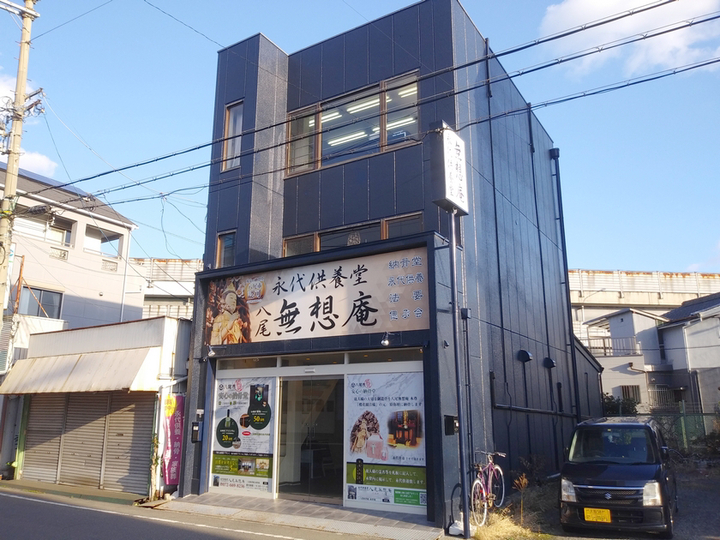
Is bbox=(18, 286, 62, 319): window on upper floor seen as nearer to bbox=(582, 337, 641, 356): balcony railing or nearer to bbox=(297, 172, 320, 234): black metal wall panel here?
bbox=(297, 172, 320, 234): black metal wall panel

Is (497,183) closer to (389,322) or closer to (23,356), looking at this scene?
(389,322)

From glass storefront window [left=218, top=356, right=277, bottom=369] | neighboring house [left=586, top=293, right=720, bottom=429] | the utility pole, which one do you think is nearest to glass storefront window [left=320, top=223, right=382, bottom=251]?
glass storefront window [left=218, top=356, right=277, bottom=369]

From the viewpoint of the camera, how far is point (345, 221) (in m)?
14.8

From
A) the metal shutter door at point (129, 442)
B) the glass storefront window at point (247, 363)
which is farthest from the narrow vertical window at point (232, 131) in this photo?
the metal shutter door at point (129, 442)

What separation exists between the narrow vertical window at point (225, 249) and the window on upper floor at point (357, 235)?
1472mm

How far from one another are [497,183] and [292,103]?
6.29 meters

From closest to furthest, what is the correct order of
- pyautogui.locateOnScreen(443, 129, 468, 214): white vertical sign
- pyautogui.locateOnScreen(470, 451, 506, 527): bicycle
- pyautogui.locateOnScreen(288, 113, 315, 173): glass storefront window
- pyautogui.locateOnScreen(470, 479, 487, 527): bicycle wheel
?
pyautogui.locateOnScreen(470, 479, 487, 527): bicycle wheel, pyautogui.locateOnScreen(470, 451, 506, 527): bicycle, pyautogui.locateOnScreen(443, 129, 468, 214): white vertical sign, pyautogui.locateOnScreen(288, 113, 315, 173): glass storefront window

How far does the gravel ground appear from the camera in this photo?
982cm

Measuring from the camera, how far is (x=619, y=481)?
968 centimetres

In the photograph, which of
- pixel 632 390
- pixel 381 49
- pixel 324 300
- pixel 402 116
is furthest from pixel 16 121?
pixel 632 390

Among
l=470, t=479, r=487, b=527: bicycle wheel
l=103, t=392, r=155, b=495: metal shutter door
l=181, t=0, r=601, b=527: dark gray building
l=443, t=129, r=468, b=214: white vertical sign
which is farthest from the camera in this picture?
l=103, t=392, r=155, b=495: metal shutter door

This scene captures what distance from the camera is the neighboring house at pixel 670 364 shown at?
3362cm

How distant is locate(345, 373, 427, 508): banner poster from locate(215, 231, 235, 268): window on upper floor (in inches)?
211

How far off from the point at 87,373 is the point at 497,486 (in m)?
11.2
